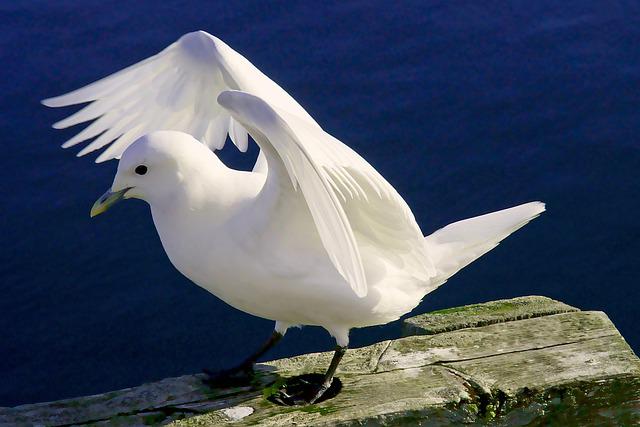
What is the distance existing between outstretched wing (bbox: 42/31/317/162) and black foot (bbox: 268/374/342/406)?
109cm

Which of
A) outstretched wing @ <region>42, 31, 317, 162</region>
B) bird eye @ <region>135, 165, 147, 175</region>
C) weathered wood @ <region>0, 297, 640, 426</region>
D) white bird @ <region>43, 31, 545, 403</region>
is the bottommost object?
weathered wood @ <region>0, 297, 640, 426</region>

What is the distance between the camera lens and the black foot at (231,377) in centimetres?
379

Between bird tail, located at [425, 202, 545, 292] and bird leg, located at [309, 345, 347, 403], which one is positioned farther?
bird tail, located at [425, 202, 545, 292]

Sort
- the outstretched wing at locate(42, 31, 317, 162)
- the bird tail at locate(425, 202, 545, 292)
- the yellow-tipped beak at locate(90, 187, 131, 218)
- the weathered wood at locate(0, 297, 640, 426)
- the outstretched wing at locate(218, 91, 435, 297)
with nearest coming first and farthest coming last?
1. the outstretched wing at locate(218, 91, 435, 297)
2. the weathered wood at locate(0, 297, 640, 426)
3. the yellow-tipped beak at locate(90, 187, 131, 218)
4. the bird tail at locate(425, 202, 545, 292)
5. the outstretched wing at locate(42, 31, 317, 162)

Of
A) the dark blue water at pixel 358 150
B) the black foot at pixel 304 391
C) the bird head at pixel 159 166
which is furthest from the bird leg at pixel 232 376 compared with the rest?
the dark blue water at pixel 358 150

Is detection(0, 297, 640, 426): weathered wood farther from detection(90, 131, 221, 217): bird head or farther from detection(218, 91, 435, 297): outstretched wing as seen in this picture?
detection(90, 131, 221, 217): bird head

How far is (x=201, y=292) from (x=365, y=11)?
2.85 metres

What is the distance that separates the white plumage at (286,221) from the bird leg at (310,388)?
12 centimetres

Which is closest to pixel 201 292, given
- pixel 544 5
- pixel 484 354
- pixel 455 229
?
pixel 455 229

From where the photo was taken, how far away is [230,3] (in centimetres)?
795

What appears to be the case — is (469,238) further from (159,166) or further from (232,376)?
(159,166)

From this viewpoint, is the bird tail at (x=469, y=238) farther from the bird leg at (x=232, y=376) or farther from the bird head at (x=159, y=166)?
the bird head at (x=159, y=166)

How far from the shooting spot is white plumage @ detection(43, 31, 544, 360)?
10.3ft

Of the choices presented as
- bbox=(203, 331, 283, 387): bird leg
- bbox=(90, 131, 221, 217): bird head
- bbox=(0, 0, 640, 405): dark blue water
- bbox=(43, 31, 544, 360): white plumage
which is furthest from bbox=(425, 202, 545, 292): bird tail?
bbox=(0, 0, 640, 405): dark blue water
